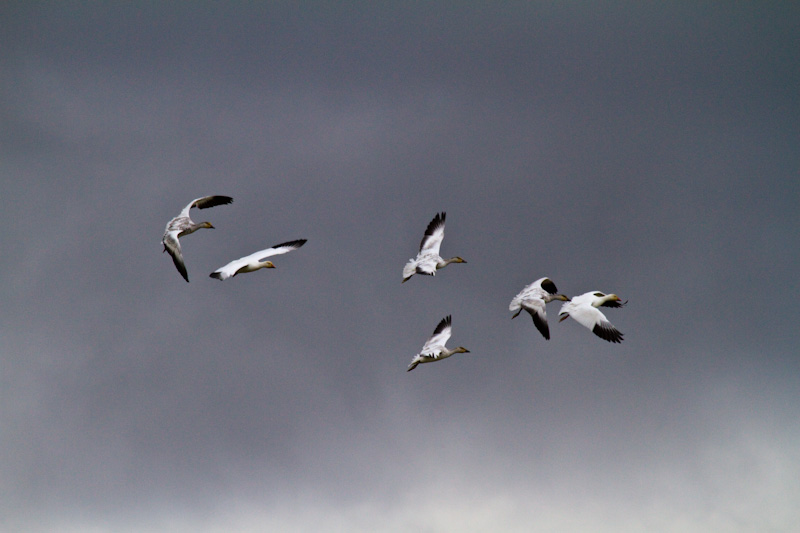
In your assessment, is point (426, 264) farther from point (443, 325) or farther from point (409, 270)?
point (443, 325)

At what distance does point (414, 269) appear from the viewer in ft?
155

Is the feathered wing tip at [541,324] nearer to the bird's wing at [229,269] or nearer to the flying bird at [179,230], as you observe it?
the bird's wing at [229,269]

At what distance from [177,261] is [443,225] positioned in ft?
47.5

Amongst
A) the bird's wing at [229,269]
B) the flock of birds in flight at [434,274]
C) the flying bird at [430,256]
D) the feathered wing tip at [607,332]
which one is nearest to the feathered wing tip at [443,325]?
the flock of birds in flight at [434,274]

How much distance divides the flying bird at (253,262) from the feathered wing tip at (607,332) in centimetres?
1429

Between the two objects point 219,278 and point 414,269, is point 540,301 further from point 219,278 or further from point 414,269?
point 219,278

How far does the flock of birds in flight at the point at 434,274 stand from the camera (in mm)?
43688

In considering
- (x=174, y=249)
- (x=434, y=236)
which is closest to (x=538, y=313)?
(x=434, y=236)

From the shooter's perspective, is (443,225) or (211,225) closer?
(211,225)

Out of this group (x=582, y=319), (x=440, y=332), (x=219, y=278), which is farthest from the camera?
(x=440, y=332)

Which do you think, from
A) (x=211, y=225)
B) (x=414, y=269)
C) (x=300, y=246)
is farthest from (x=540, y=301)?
(x=211, y=225)

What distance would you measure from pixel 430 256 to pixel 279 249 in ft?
25.4

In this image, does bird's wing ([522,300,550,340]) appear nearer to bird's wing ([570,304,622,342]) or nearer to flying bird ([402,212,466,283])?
bird's wing ([570,304,622,342])

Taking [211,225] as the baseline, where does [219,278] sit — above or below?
below
